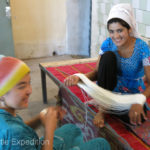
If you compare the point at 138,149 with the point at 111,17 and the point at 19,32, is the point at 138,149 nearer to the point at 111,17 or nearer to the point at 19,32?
the point at 111,17

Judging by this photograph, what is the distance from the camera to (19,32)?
3627 millimetres

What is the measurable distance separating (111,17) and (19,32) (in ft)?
8.28

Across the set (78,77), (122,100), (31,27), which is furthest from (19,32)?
(122,100)

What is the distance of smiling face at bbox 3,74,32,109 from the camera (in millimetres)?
855

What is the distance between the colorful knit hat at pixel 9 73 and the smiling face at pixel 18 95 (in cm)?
2

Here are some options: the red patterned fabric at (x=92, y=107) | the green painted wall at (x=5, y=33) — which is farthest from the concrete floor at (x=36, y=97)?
the green painted wall at (x=5, y=33)

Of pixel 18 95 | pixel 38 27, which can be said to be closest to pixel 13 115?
pixel 18 95

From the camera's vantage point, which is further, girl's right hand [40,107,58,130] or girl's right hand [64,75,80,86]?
girl's right hand [64,75,80,86]

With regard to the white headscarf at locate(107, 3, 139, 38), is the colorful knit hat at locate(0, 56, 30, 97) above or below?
below

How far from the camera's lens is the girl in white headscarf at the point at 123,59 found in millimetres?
1375

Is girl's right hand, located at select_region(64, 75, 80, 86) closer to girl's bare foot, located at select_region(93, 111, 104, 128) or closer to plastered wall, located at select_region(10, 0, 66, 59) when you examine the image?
girl's bare foot, located at select_region(93, 111, 104, 128)

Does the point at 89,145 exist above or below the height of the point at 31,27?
below

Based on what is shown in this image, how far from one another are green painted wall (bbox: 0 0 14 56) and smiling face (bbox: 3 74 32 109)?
249cm

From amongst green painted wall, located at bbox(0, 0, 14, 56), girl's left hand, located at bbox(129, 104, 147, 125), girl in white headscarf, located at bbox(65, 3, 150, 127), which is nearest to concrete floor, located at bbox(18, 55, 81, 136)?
green painted wall, located at bbox(0, 0, 14, 56)
